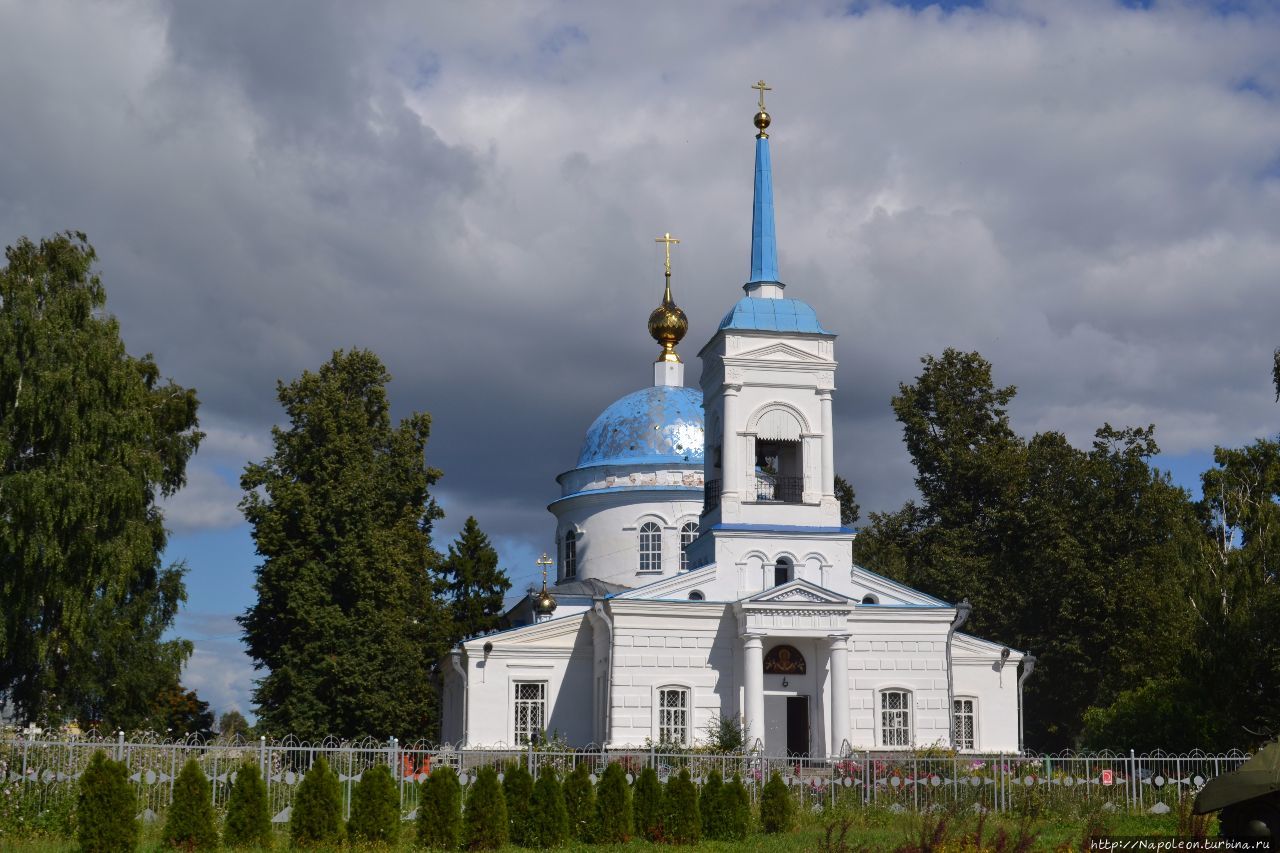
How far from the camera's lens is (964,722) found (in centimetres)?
3256

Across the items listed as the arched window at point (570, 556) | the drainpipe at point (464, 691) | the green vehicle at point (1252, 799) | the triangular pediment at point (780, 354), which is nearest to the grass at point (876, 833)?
the green vehicle at point (1252, 799)

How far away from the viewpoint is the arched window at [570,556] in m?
40.8

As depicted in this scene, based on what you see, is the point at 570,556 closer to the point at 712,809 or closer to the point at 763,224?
the point at 763,224

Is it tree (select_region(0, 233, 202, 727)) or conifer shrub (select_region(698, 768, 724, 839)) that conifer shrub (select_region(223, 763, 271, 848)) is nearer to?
conifer shrub (select_region(698, 768, 724, 839))

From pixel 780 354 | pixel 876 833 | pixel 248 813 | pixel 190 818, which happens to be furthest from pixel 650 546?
pixel 190 818

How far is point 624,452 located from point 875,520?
12.0m

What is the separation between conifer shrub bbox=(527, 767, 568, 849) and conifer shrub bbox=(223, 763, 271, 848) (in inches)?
121

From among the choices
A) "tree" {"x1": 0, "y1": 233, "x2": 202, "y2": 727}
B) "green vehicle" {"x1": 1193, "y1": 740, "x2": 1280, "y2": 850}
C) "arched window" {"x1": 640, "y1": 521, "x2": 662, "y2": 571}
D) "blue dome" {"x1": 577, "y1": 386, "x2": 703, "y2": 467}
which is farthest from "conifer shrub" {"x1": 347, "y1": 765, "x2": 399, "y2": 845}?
"blue dome" {"x1": 577, "y1": 386, "x2": 703, "y2": 467}

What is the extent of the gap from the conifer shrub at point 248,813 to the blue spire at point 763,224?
20500 mm

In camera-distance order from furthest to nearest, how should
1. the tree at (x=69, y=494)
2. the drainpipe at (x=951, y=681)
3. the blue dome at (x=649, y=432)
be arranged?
1. the blue dome at (x=649, y=432)
2. the drainpipe at (x=951, y=681)
3. the tree at (x=69, y=494)

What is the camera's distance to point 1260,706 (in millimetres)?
26969

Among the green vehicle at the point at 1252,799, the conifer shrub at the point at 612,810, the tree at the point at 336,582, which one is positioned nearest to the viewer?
the green vehicle at the point at 1252,799

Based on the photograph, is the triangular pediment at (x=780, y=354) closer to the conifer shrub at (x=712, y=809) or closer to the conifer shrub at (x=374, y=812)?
the conifer shrub at (x=712, y=809)

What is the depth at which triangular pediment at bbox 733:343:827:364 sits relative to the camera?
106 feet
